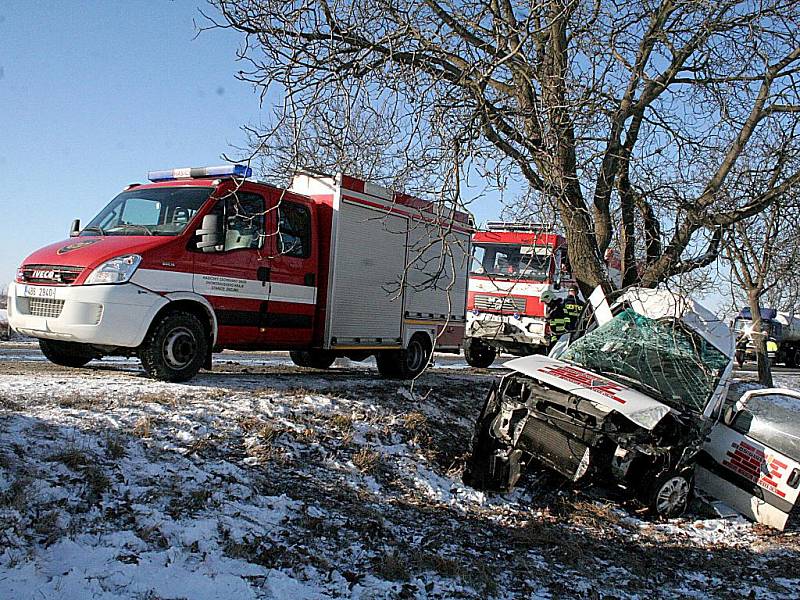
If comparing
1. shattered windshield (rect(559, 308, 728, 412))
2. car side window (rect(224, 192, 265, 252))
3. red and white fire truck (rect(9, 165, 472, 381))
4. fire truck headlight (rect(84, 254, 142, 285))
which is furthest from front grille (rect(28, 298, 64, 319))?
shattered windshield (rect(559, 308, 728, 412))

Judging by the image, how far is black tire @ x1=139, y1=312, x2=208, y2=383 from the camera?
8.02 m

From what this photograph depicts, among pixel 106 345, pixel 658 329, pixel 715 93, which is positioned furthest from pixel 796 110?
pixel 106 345

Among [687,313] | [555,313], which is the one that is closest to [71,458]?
[687,313]

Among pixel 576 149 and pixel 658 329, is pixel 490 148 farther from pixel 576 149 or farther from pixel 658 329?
pixel 658 329

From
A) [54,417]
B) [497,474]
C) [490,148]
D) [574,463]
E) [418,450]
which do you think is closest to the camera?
[54,417]

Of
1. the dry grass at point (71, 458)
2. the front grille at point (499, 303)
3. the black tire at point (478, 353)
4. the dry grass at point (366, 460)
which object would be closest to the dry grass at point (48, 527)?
the dry grass at point (71, 458)

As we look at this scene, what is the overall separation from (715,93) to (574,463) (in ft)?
18.4

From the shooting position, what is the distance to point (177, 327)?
816 centimetres

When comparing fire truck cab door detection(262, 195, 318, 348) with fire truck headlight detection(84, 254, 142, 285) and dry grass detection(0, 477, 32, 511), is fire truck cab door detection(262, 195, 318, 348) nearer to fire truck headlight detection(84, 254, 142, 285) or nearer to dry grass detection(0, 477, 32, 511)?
fire truck headlight detection(84, 254, 142, 285)

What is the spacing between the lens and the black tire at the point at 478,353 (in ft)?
55.8

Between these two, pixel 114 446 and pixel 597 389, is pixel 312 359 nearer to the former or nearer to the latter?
pixel 597 389

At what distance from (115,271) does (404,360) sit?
5327mm

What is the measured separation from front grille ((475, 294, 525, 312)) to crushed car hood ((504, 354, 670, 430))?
8449mm

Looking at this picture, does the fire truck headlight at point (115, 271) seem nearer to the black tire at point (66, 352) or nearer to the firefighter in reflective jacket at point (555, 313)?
the black tire at point (66, 352)
